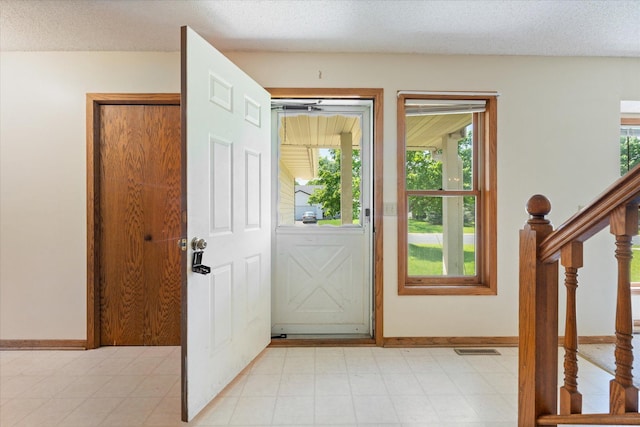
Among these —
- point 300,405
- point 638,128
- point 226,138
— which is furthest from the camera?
point 638,128

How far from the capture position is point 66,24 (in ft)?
6.92

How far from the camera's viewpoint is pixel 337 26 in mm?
2139

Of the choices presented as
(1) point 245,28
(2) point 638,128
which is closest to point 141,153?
(1) point 245,28

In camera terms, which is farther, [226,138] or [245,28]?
[245,28]

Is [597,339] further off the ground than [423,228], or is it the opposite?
[423,228]

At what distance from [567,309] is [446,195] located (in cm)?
174

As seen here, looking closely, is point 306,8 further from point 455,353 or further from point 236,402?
point 455,353

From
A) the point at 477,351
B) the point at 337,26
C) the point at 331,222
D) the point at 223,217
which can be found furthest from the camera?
the point at 331,222

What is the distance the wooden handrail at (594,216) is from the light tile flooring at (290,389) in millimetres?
1208

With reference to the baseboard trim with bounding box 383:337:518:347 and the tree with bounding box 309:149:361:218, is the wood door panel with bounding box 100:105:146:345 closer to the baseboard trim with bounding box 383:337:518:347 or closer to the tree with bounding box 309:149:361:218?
the tree with bounding box 309:149:361:218

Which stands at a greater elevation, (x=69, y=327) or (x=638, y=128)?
(x=638, y=128)

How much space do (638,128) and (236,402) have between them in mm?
4279

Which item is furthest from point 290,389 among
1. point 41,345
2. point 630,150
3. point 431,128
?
point 630,150

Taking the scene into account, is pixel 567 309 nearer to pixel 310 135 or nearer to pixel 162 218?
pixel 310 135
